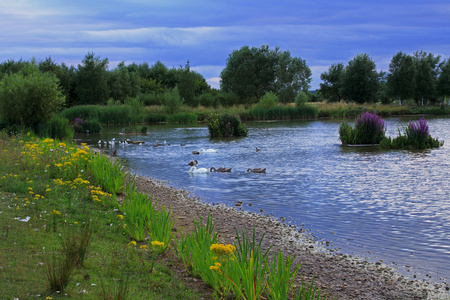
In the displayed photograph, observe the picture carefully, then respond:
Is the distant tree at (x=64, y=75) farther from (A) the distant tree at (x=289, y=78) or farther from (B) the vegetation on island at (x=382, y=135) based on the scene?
(B) the vegetation on island at (x=382, y=135)

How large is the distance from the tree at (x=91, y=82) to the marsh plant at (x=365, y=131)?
154ft

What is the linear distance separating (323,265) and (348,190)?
6308mm

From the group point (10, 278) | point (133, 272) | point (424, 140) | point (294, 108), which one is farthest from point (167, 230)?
point (294, 108)

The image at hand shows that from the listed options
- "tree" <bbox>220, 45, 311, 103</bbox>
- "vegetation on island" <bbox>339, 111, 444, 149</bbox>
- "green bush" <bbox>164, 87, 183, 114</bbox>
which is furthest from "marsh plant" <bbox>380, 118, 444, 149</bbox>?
"tree" <bbox>220, 45, 311, 103</bbox>

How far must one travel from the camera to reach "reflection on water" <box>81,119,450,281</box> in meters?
7.53

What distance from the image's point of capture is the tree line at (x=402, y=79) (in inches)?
2842

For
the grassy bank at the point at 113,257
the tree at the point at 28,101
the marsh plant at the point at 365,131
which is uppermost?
the tree at the point at 28,101

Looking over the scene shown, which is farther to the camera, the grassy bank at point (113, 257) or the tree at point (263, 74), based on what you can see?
the tree at point (263, 74)

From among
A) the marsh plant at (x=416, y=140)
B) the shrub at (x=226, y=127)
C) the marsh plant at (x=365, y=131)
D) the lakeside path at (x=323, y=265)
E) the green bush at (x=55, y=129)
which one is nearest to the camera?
the lakeside path at (x=323, y=265)

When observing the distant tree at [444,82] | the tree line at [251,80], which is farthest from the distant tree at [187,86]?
the distant tree at [444,82]

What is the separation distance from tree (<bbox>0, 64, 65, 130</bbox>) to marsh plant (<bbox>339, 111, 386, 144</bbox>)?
17228 millimetres

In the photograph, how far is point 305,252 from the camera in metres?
7.00

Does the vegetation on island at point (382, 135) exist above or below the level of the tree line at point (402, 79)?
below

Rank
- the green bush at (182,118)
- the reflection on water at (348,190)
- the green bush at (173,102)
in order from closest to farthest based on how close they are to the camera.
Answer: the reflection on water at (348,190) < the green bush at (182,118) < the green bush at (173,102)
